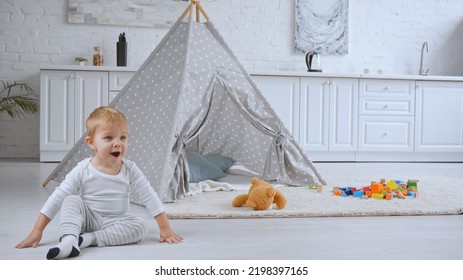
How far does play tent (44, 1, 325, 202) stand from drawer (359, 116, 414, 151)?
7.26ft

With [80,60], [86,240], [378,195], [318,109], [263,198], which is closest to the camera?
[86,240]

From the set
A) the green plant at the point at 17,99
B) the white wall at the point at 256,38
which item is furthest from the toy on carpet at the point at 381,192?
the green plant at the point at 17,99

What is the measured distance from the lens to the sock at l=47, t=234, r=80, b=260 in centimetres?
167

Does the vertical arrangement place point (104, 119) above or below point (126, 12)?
below

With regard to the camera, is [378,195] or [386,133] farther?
[386,133]

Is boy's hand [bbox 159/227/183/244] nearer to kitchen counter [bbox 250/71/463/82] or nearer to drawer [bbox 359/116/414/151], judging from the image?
kitchen counter [bbox 250/71/463/82]

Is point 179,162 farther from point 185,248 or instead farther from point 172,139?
point 185,248

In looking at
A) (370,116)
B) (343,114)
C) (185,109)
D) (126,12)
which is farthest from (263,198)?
(126,12)

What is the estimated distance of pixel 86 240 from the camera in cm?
184

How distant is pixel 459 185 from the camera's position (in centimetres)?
368

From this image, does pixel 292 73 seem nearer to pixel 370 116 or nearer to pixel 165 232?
pixel 370 116

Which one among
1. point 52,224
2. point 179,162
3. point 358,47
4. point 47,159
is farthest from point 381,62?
point 52,224

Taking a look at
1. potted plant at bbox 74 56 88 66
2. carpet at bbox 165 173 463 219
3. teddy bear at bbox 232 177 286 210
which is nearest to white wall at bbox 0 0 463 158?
potted plant at bbox 74 56 88 66

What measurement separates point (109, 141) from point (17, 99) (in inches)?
150
